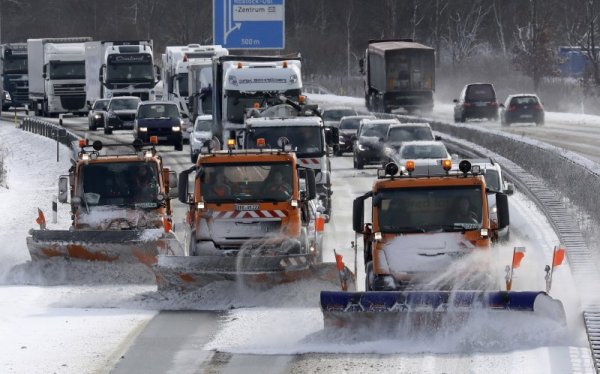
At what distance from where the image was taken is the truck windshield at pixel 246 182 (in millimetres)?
19031

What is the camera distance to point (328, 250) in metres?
23.5

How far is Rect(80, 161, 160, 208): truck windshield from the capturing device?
21391 millimetres

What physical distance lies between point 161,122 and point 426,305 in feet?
104

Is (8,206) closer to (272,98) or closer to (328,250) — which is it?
(272,98)

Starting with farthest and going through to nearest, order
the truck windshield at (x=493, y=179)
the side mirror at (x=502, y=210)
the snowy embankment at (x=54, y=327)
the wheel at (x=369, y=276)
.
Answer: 1. the truck windshield at (x=493, y=179)
2. the wheel at (x=369, y=276)
3. the side mirror at (x=502, y=210)
4. the snowy embankment at (x=54, y=327)

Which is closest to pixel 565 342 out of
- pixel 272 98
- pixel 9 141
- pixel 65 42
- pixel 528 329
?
pixel 528 329

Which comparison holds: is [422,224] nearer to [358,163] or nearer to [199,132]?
[358,163]

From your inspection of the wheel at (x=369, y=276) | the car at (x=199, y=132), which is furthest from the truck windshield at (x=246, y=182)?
the car at (x=199, y=132)

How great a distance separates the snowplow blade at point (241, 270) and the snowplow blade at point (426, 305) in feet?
9.31

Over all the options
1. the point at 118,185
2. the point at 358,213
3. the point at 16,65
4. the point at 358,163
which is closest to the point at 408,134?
the point at 358,163

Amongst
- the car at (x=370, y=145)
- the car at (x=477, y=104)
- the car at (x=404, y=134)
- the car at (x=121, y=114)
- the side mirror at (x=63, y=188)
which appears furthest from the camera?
the car at (x=477, y=104)

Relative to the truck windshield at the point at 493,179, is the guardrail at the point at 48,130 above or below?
below

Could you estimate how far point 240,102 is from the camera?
33.3 meters

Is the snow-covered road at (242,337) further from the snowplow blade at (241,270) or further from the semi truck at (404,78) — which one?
the semi truck at (404,78)
